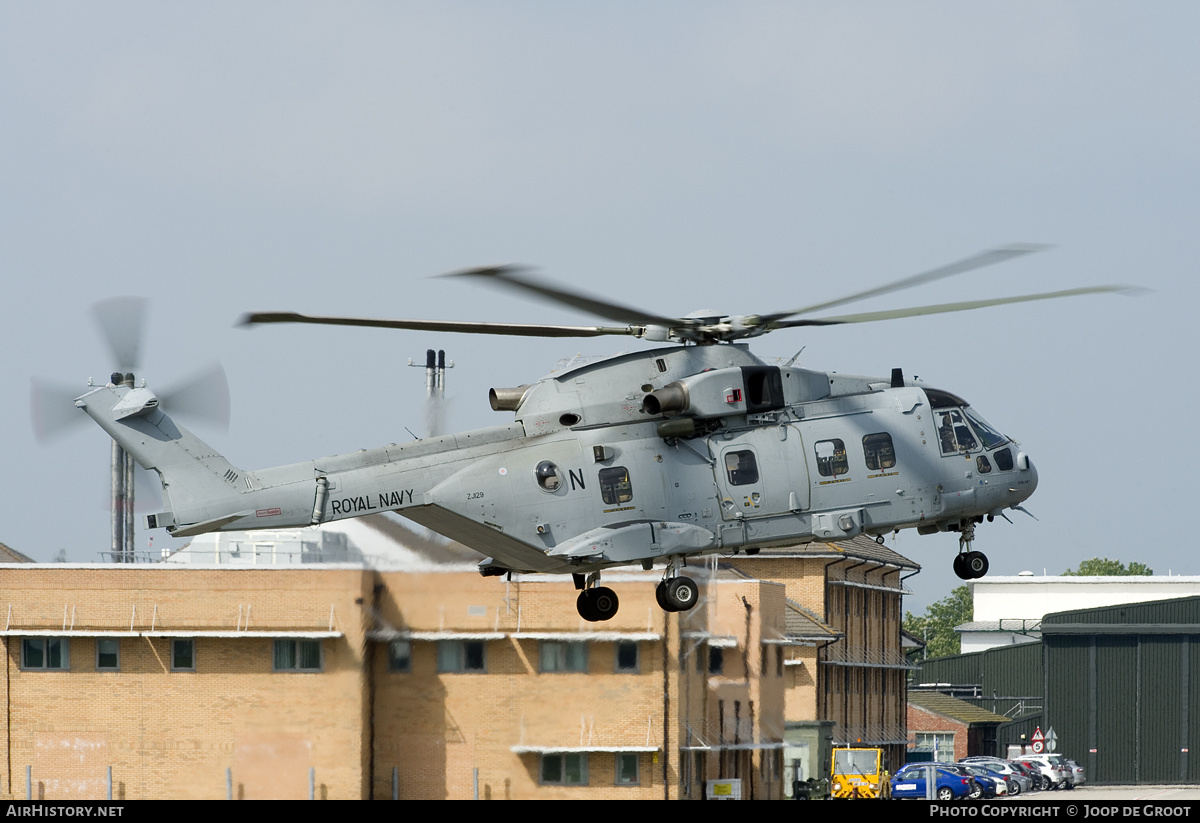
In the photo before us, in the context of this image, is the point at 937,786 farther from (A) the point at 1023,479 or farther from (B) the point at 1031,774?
(A) the point at 1023,479

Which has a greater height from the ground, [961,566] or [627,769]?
[961,566]

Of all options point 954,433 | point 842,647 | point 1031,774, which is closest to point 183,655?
point 954,433

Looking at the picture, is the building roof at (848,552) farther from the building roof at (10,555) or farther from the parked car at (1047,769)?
the building roof at (10,555)

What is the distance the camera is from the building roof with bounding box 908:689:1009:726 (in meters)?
109

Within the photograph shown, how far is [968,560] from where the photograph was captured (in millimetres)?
32844

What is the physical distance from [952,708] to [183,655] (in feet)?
226

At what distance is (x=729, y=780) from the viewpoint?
6309 centimetres

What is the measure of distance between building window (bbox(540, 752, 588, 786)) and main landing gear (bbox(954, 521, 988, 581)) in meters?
22.7

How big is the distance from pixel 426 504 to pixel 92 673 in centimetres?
3010

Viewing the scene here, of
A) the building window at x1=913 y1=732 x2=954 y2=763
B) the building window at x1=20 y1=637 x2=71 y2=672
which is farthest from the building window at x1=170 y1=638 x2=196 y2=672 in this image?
the building window at x1=913 y1=732 x2=954 y2=763

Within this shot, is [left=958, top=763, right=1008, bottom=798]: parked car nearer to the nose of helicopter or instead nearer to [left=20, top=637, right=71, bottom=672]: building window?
[left=20, top=637, right=71, bottom=672]: building window

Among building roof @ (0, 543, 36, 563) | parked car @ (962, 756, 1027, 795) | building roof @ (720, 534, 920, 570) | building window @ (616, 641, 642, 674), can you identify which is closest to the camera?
building window @ (616, 641, 642, 674)
